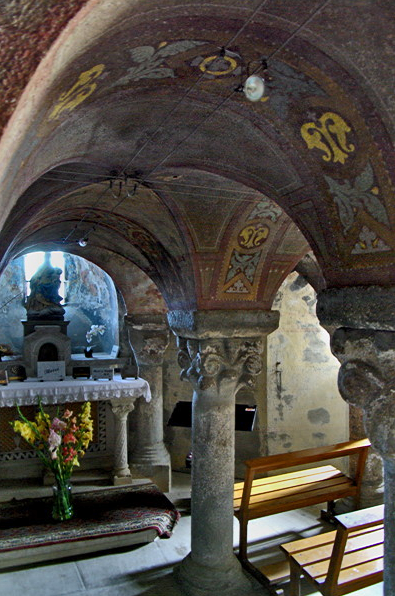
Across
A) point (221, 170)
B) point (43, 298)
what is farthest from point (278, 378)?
point (221, 170)

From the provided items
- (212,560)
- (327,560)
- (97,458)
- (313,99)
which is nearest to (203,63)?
(313,99)

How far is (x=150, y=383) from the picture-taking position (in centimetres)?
882

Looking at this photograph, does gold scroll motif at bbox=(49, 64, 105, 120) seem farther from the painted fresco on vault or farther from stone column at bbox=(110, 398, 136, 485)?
stone column at bbox=(110, 398, 136, 485)

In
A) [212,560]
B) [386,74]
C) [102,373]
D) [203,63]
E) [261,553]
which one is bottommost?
[261,553]

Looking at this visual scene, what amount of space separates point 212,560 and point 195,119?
421 centimetres

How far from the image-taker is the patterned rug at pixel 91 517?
237 inches

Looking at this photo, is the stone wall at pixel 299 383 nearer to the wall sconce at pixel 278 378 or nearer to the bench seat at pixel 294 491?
the wall sconce at pixel 278 378

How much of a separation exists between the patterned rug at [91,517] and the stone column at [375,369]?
4361mm

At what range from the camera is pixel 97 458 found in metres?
8.98

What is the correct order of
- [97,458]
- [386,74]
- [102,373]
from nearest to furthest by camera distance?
[386,74], [102,373], [97,458]

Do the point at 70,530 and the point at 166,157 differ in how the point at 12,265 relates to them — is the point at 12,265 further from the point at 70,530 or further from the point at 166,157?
the point at 166,157

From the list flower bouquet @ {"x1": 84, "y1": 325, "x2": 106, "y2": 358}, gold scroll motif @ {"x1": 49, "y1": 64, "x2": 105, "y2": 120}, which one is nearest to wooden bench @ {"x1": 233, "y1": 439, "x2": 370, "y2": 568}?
gold scroll motif @ {"x1": 49, "y1": 64, "x2": 105, "y2": 120}

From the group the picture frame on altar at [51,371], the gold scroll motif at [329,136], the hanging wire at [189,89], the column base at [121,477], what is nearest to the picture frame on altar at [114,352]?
the picture frame on altar at [51,371]

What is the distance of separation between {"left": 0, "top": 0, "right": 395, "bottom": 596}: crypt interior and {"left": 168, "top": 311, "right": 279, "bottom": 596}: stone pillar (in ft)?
0.06
